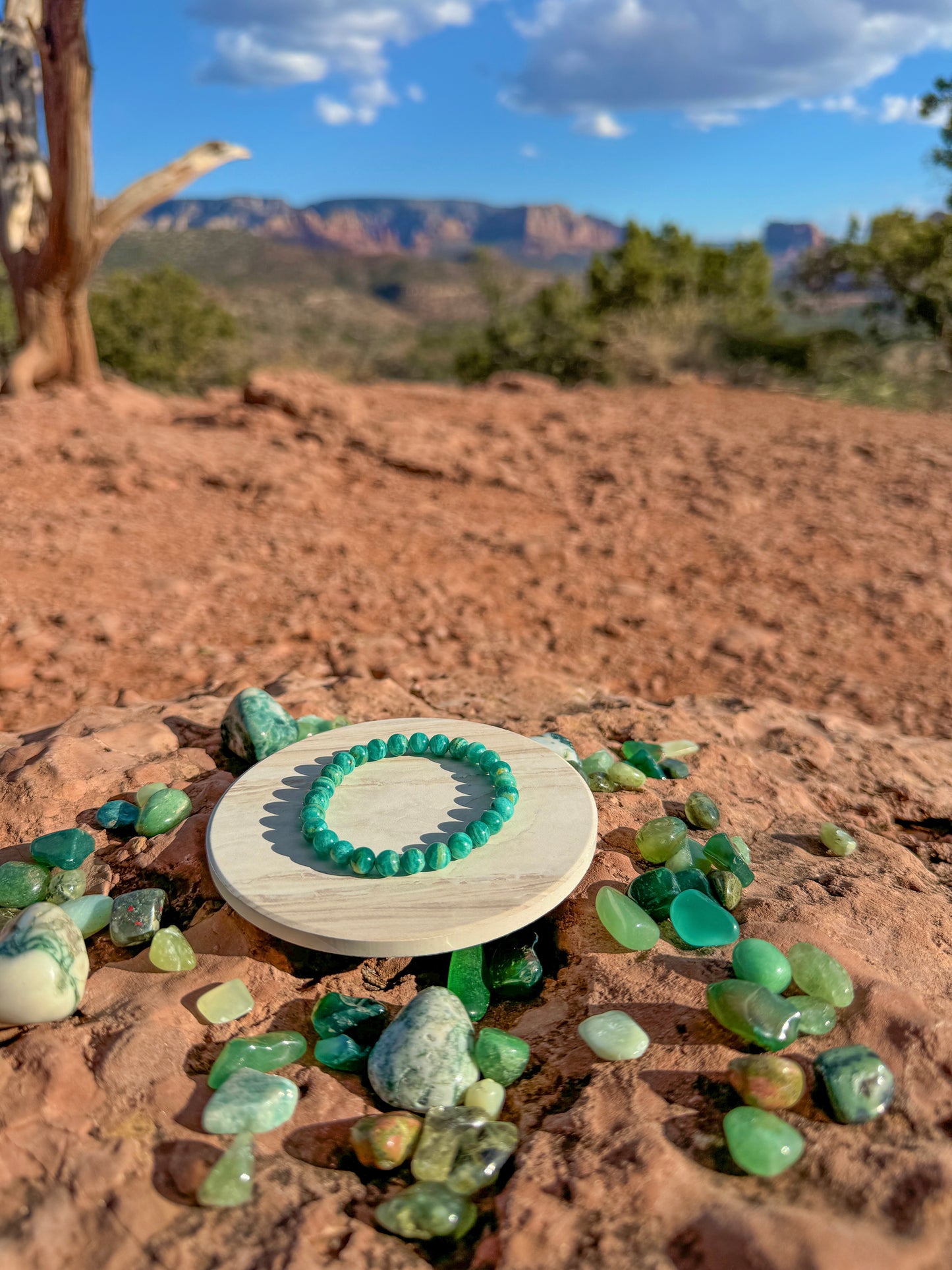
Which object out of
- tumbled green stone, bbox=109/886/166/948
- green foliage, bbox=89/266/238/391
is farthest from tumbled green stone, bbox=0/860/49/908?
green foliage, bbox=89/266/238/391

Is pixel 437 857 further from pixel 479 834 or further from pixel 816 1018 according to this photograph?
pixel 816 1018

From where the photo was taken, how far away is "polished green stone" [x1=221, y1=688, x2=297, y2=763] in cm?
217

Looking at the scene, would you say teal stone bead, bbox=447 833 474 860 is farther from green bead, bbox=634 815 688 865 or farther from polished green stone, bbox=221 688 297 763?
polished green stone, bbox=221 688 297 763

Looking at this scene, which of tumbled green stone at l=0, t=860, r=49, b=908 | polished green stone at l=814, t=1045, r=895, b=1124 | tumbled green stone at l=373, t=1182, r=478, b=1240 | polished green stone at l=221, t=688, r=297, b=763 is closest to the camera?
tumbled green stone at l=373, t=1182, r=478, b=1240

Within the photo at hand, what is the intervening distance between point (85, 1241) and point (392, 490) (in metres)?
3.90

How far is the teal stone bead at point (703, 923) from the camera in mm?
1633

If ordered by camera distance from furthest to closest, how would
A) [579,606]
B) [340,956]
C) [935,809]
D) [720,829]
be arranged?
[579,606]
[935,809]
[720,829]
[340,956]

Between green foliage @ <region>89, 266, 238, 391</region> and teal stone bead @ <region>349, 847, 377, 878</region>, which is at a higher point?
green foliage @ <region>89, 266, 238, 391</region>

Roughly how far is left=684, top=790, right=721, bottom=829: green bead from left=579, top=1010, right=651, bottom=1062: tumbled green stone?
67 cm

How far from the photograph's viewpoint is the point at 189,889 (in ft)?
6.12

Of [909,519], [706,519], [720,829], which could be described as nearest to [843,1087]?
[720,829]

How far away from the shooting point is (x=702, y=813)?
2.03m

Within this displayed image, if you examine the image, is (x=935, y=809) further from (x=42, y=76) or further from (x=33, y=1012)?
(x=42, y=76)

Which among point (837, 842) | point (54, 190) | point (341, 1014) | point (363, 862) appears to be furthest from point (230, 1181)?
point (54, 190)
